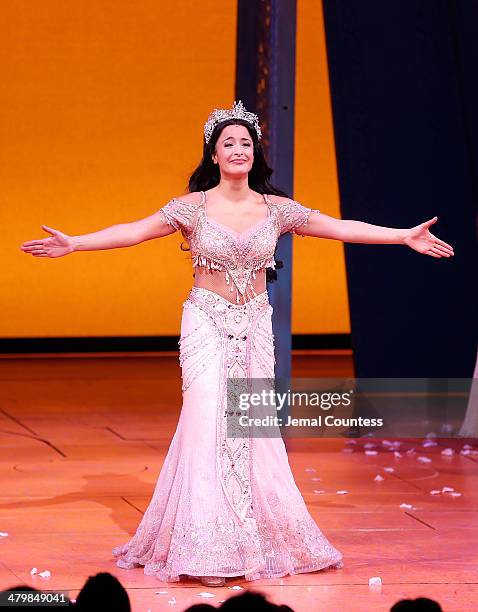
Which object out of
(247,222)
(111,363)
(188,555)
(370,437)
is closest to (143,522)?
(188,555)

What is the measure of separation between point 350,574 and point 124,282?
760 centimetres

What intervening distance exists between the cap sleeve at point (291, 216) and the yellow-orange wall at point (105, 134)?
6.97 m

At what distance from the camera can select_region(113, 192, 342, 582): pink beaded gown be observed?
4324 millimetres

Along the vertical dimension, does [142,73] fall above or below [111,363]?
above

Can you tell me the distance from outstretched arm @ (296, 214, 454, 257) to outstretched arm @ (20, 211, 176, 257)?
0.52 meters

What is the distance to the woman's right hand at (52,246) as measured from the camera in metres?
4.28

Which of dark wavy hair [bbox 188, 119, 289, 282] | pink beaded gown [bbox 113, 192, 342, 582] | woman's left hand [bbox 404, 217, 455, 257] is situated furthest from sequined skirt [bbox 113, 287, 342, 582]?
woman's left hand [bbox 404, 217, 455, 257]

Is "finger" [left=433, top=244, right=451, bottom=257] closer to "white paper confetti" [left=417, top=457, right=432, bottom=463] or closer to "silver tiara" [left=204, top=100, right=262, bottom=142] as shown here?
"silver tiara" [left=204, top=100, right=262, bottom=142]

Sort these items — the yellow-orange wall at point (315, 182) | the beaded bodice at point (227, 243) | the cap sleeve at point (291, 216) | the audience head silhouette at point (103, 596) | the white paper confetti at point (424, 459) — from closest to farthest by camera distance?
1. the audience head silhouette at point (103, 596)
2. the beaded bodice at point (227, 243)
3. the cap sleeve at point (291, 216)
4. the white paper confetti at point (424, 459)
5. the yellow-orange wall at point (315, 182)

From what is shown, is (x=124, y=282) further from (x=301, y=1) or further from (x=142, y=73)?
(x=301, y=1)

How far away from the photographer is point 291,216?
15.0ft

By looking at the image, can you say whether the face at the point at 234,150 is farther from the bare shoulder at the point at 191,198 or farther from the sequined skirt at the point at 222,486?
the sequined skirt at the point at 222,486

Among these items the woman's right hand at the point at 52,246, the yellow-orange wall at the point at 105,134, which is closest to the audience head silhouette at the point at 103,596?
the woman's right hand at the point at 52,246

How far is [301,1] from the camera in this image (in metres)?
12.0
